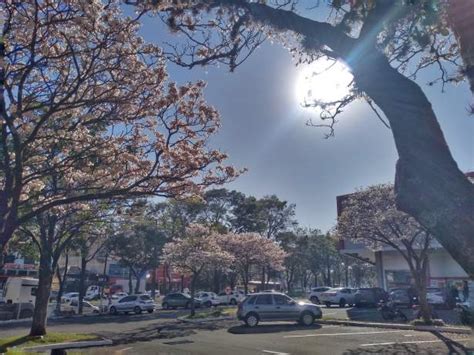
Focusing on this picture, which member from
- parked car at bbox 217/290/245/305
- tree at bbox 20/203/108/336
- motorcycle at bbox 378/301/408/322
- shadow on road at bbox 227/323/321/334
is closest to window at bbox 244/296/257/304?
shadow on road at bbox 227/323/321/334

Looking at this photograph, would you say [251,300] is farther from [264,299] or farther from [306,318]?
[306,318]

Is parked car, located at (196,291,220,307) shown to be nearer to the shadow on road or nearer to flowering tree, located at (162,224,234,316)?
flowering tree, located at (162,224,234,316)

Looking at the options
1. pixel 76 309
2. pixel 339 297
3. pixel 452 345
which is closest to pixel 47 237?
pixel 452 345

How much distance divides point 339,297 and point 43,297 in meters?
25.7

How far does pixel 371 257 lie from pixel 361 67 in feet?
125

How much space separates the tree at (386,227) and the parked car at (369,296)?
31.4 feet

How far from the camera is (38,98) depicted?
8945 millimetres

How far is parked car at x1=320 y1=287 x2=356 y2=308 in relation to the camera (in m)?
37.4

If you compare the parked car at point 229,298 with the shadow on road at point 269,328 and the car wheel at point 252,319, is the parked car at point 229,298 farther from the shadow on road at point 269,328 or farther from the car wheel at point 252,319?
the car wheel at point 252,319

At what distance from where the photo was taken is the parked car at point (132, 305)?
3669 centimetres

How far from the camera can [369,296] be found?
34.0 meters

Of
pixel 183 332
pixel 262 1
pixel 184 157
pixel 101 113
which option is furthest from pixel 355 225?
pixel 262 1

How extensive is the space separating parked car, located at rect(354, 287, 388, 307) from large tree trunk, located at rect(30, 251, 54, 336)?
2338cm

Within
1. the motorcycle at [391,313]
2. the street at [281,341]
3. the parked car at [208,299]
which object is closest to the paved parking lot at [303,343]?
the street at [281,341]
